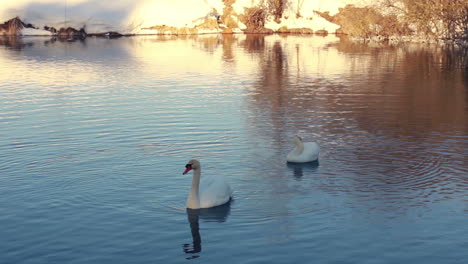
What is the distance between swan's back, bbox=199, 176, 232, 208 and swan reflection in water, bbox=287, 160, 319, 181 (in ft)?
8.94

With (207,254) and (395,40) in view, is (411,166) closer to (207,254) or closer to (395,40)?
(207,254)

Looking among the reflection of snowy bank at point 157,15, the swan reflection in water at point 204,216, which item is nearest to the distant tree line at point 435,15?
the reflection of snowy bank at point 157,15

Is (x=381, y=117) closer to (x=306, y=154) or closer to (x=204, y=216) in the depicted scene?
(x=306, y=154)

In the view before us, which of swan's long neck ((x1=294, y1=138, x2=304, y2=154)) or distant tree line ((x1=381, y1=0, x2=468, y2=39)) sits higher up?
distant tree line ((x1=381, y1=0, x2=468, y2=39))

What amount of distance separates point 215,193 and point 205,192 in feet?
0.69

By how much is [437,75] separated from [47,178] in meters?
23.1

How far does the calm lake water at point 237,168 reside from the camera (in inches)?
455

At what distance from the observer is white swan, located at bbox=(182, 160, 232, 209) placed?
13.0 m

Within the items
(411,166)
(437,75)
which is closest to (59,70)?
(437,75)

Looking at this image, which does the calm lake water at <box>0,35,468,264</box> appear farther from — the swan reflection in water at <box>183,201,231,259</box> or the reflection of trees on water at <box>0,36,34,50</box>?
the reflection of trees on water at <box>0,36,34,50</box>

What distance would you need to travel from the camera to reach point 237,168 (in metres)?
15.9

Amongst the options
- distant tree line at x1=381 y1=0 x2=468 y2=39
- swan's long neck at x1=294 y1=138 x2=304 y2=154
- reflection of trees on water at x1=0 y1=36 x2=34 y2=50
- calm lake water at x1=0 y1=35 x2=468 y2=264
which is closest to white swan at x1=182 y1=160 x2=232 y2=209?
calm lake water at x1=0 y1=35 x2=468 y2=264

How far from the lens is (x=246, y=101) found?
25562mm

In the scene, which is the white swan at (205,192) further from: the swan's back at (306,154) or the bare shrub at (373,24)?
the bare shrub at (373,24)
